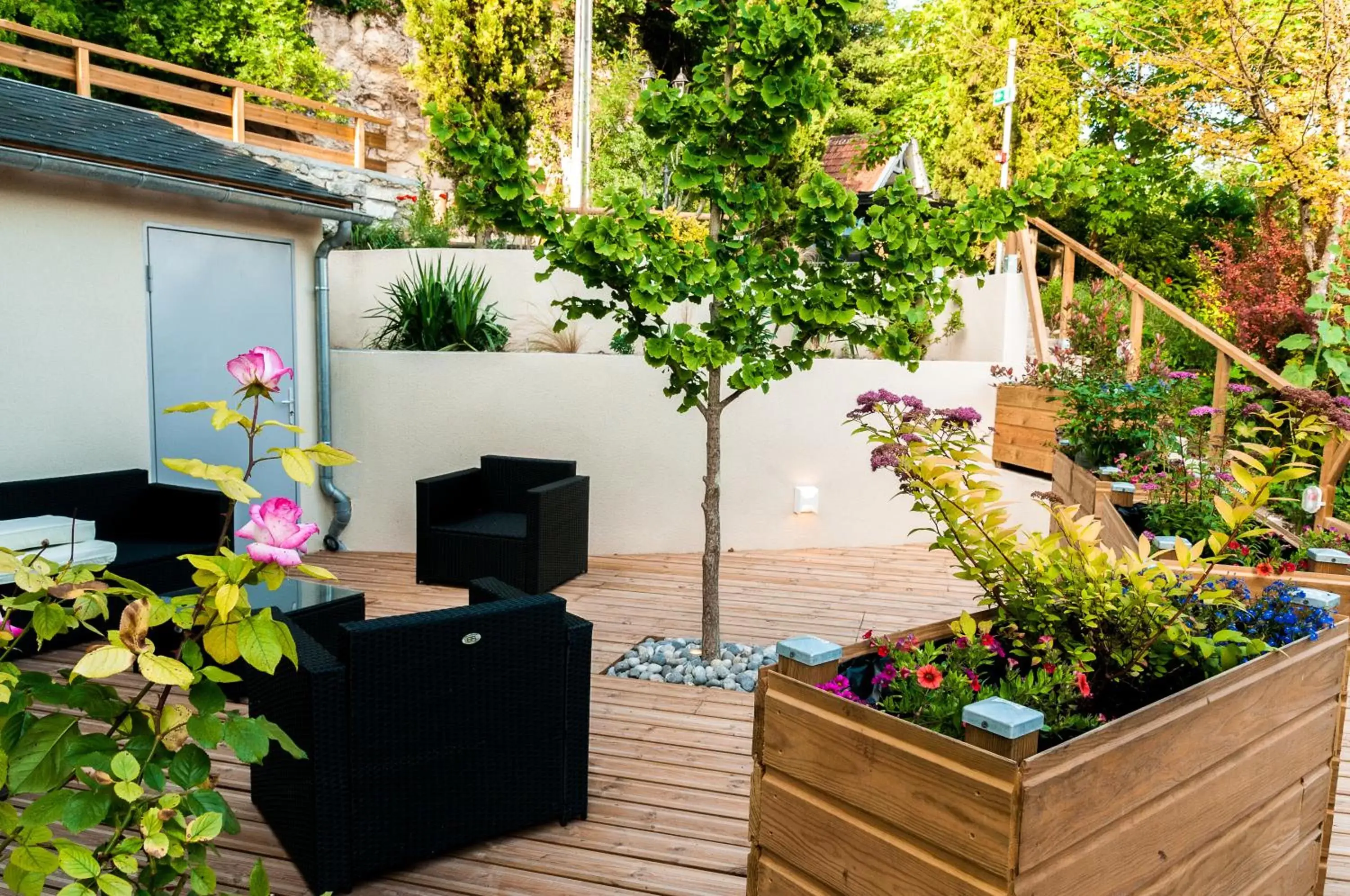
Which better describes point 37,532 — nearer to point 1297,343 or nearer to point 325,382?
point 325,382

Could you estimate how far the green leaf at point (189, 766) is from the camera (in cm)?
129

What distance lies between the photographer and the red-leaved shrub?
7531mm

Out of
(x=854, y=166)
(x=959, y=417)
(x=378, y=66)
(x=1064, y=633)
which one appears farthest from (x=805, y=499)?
(x=378, y=66)

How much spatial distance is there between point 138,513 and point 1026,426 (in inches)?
224

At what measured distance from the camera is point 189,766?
1311mm

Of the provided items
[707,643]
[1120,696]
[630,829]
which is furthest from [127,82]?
[1120,696]

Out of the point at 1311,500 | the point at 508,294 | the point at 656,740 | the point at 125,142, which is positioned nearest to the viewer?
the point at 656,740

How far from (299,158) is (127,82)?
94.7 inches

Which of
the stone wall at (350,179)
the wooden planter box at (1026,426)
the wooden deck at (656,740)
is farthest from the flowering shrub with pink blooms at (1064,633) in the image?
the stone wall at (350,179)

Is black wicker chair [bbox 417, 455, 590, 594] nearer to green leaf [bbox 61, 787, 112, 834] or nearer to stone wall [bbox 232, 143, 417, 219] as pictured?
green leaf [bbox 61, 787, 112, 834]

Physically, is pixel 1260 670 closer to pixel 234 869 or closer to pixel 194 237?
pixel 234 869

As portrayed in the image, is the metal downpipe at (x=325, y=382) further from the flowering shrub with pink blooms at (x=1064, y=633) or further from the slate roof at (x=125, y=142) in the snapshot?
the flowering shrub with pink blooms at (x=1064, y=633)

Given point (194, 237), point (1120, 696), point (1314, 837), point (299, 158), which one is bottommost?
point (1314, 837)

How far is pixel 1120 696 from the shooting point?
2.12m
